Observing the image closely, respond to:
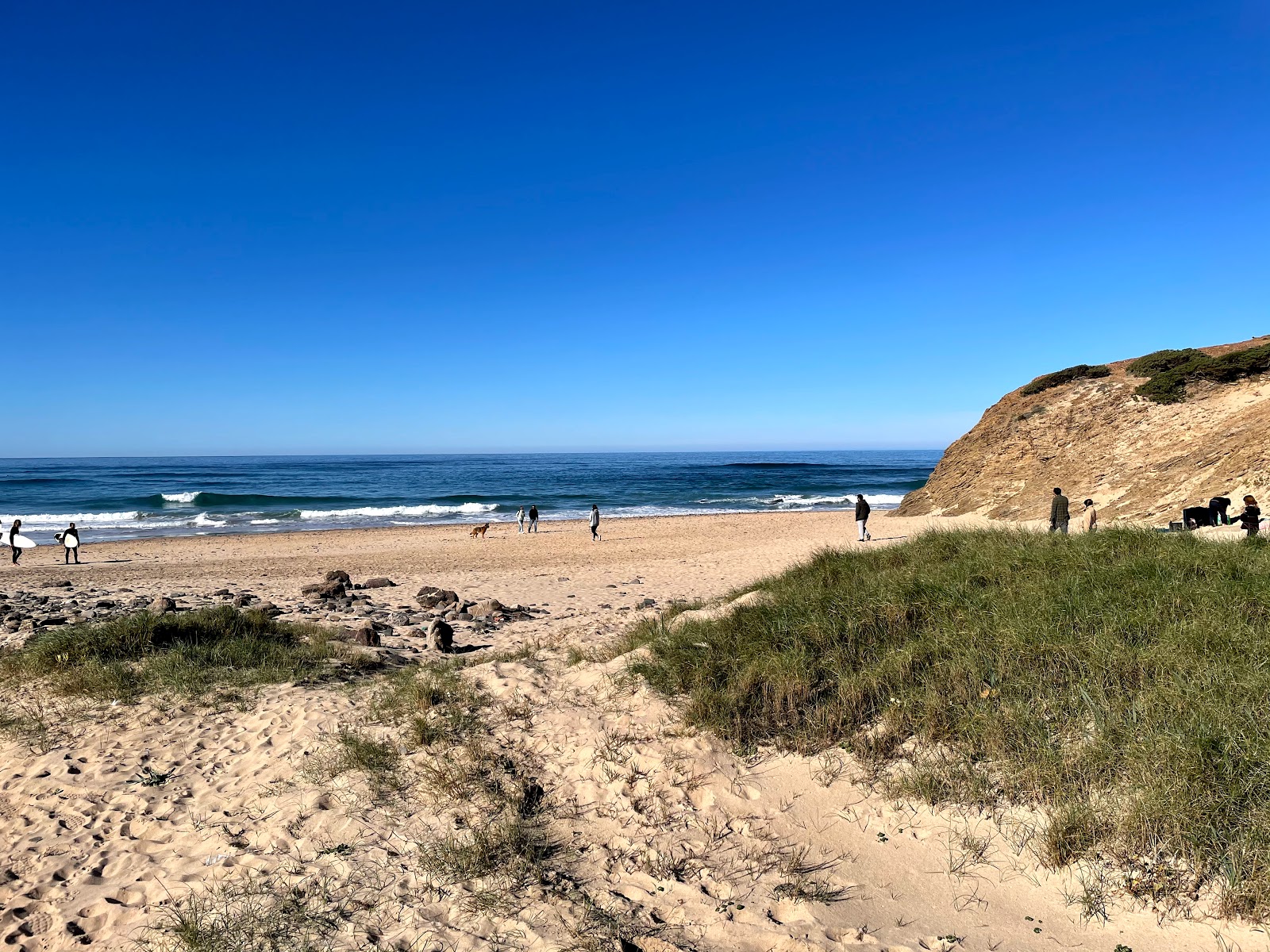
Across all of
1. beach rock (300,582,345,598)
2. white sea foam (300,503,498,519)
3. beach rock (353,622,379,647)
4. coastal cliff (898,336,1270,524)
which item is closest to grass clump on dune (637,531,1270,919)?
beach rock (353,622,379,647)

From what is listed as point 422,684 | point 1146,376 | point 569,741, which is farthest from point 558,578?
point 1146,376

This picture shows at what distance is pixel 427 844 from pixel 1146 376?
3217 cm

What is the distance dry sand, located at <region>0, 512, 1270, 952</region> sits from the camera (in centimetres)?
360

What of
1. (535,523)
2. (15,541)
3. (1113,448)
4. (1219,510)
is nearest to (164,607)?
(15,541)

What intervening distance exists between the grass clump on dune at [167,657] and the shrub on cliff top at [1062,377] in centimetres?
3167

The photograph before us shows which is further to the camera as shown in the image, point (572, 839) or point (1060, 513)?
point (1060, 513)

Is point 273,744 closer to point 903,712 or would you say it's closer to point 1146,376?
point 903,712

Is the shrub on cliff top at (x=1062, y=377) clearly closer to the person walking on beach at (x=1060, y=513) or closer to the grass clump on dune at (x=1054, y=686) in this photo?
the person walking on beach at (x=1060, y=513)

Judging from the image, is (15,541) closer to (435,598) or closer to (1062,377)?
(435,598)

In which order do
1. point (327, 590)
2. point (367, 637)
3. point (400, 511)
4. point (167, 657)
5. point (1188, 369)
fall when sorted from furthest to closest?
point (400, 511) < point (1188, 369) < point (327, 590) < point (367, 637) < point (167, 657)

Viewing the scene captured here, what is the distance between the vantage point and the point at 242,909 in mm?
3828

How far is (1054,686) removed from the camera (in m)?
4.96

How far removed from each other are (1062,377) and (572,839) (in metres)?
33.3

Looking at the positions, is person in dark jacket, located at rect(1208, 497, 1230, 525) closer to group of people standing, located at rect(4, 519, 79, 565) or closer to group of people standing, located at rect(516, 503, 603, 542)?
group of people standing, located at rect(516, 503, 603, 542)
